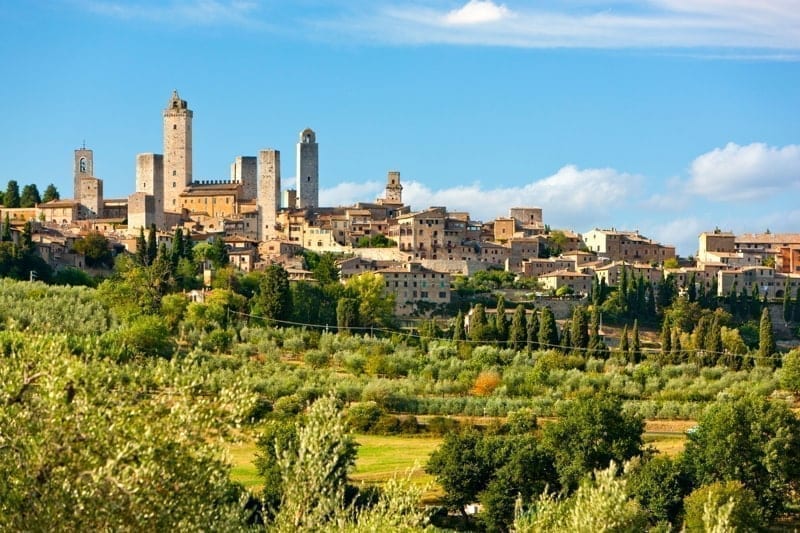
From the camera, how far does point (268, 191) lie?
89.3m

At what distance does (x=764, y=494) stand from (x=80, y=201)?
198ft

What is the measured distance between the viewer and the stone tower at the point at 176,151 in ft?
298

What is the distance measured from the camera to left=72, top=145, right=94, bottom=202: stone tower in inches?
3600

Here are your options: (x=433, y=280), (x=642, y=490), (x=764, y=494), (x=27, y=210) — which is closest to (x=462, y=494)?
(x=642, y=490)

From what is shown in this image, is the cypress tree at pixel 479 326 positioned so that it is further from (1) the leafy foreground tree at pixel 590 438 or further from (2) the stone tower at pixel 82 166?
(2) the stone tower at pixel 82 166

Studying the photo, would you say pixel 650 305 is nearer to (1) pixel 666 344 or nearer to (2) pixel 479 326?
(1) pixel 666 344

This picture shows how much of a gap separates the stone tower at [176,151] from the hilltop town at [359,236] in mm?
82

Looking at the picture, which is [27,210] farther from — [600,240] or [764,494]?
[764,494]

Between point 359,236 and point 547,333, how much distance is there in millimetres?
27800

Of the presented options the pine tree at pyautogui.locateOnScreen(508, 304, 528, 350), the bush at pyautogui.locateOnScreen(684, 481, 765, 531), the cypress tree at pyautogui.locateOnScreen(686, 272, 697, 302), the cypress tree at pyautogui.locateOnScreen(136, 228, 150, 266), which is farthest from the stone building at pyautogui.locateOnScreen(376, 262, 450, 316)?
the bush at pyautogui.locateOnScreen(684, 481, 765, 531)

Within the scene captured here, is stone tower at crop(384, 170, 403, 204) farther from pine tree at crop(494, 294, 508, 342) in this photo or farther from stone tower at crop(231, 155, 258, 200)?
pine tree at crop(494, 294, 508, 342)

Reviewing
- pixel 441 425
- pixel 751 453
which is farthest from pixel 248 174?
pixel 751 453

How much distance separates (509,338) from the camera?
2276 inches

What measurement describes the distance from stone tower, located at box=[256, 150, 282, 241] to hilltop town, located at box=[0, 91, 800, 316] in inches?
3.1
